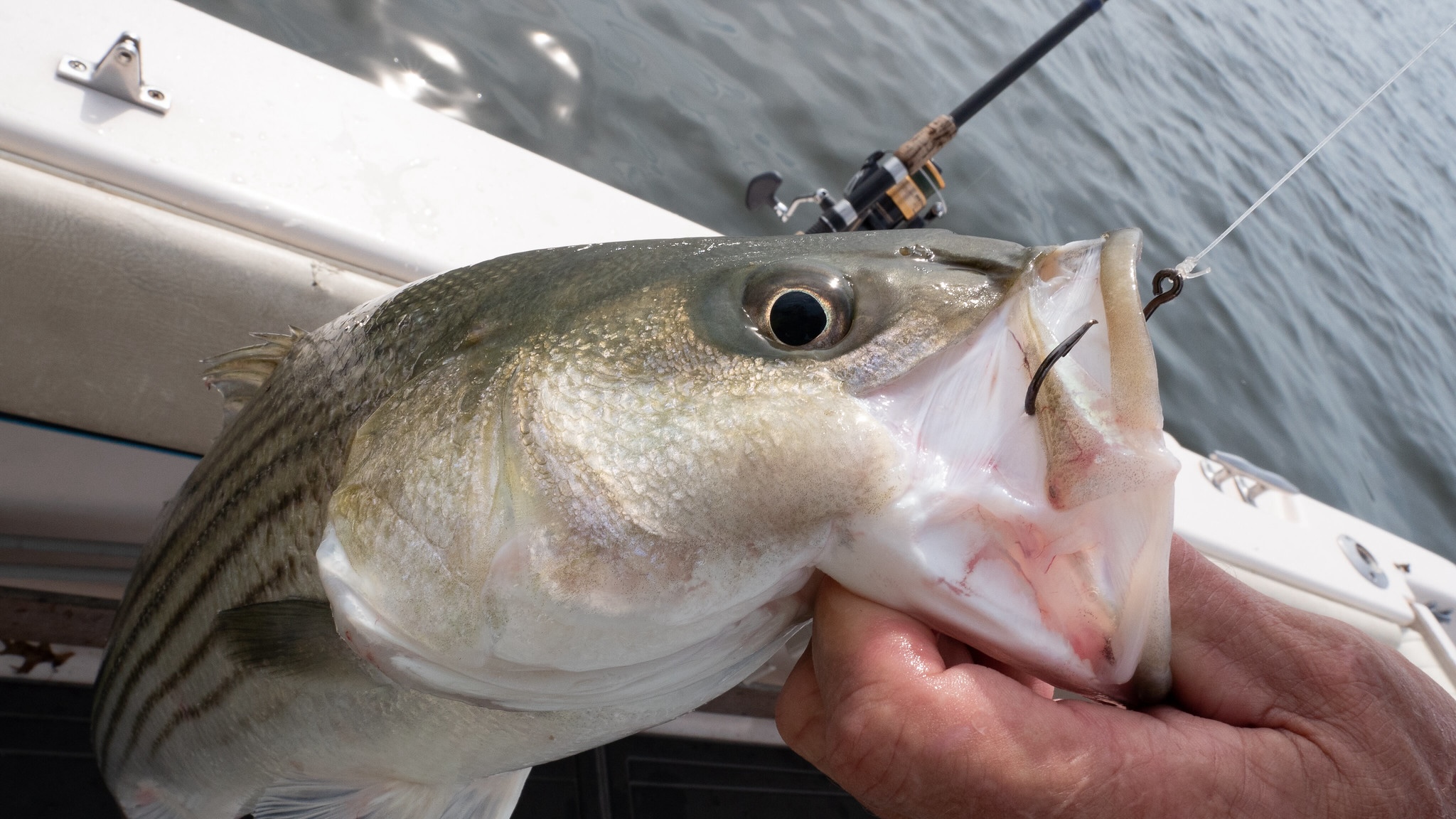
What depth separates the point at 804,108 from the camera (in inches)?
214

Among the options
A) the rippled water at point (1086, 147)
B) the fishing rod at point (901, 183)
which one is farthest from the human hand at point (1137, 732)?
the rippled water at point (1086, 147)

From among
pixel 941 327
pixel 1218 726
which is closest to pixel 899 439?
pixel 941 327

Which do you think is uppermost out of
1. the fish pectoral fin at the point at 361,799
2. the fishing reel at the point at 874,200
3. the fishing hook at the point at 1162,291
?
the fishing reel at the point at 874,200

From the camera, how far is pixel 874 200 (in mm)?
3604

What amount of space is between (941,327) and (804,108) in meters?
4.84

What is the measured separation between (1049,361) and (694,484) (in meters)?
0.38

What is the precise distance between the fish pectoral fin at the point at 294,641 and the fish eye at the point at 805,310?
2.26 feet

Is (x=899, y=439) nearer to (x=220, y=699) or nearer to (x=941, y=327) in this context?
(x=941, y=327)

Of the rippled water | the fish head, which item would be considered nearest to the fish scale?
the fish head

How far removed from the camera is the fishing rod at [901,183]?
3527 millimetres

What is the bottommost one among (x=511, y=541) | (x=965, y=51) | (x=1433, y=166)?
(x=511, y=541)

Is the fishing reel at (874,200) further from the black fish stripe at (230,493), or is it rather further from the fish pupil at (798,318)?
the fish pupil at (798,318)

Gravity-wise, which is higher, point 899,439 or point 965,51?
point 965,51

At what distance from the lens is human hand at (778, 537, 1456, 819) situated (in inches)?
35.2
